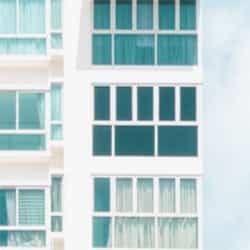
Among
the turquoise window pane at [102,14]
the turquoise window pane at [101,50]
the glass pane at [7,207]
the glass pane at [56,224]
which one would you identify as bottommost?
the glass pane at [56,224]

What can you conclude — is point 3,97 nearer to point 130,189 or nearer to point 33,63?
point 33,63

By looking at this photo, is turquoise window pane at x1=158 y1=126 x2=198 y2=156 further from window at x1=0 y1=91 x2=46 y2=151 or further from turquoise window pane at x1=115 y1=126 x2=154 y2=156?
window at x1=0 y1=91 x2=46 y2=151

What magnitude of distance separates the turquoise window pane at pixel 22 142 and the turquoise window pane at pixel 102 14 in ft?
11.5

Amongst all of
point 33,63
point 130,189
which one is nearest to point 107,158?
point 130,189

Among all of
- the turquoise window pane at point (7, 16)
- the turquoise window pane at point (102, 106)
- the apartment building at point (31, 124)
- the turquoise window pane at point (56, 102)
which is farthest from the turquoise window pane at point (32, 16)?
the turquoise window pane at point (102, 106)

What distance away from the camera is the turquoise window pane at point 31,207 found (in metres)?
44.1

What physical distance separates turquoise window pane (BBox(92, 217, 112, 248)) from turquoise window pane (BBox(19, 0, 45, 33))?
230 inches

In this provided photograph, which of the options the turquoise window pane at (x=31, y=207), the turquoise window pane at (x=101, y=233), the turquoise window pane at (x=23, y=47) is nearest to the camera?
the turquoise window pane at (x=101, y=233)

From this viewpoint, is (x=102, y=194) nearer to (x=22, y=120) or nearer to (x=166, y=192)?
(x=166, y=192)

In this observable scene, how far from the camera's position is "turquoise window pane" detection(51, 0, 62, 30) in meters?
44.5

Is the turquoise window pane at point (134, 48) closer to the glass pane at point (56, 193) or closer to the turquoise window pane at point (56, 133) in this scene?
the turquoise window pane at point (56, 133)

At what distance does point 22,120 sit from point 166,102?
14.2ft

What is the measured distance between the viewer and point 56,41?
1742 inches

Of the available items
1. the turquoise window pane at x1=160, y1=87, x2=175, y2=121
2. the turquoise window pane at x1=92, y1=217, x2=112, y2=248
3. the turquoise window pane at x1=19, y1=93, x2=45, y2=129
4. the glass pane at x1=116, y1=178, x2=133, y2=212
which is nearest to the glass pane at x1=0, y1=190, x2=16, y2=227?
the turquoise window pane at x1=19, y1=93, x2=45, y2=129
